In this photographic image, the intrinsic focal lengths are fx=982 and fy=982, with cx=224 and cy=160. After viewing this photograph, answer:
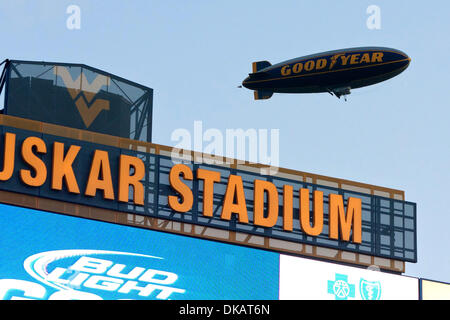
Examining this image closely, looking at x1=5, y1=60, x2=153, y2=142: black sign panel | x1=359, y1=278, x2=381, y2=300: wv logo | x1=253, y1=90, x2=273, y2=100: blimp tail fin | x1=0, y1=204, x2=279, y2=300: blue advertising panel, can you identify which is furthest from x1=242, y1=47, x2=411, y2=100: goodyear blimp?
x1=0, y1=204, x2=279, y2=300: blue advertising panel

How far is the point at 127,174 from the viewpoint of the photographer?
44.6 m

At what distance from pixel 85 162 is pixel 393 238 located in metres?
17.7

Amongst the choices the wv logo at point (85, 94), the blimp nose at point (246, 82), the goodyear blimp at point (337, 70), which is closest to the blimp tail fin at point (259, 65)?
the blimp nose at point (246, 82)

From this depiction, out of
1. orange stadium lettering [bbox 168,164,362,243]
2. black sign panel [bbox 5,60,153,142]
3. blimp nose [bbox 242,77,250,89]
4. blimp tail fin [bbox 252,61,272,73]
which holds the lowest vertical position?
orange stadium lettering [bbox 168,164,362,243]

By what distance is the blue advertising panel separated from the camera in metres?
38.8

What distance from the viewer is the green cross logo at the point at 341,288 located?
156 ft

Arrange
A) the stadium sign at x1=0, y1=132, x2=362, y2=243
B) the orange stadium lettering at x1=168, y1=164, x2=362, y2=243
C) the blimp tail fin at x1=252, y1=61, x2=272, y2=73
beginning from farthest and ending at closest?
1. the blimp tail fin at x1=252, y1=61, x2=272, y2=73
2. the orange stadium lettering at x1=168, y1=164, x2=362, y2=243
3. the stadium sign at x1=0, y1=132, x2=362, y2=243

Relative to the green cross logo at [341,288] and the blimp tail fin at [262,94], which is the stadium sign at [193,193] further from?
the blimp tail fin at [262,94]

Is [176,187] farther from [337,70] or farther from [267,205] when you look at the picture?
[337,70]

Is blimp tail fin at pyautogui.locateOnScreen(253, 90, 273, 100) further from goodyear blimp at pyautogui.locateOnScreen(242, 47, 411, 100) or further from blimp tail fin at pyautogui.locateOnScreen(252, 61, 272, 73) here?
blimp tail fin at pyautogui.locateOnScreen(252, 61, 272, 73)

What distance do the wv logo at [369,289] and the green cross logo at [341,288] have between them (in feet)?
1.81

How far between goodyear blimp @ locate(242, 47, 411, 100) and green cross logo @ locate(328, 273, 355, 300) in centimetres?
1576
